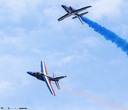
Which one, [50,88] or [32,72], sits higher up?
[32,72]

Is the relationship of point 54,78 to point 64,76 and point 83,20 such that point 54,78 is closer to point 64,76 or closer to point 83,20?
point 64,76

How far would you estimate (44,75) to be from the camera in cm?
19425

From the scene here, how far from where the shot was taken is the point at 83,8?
18850cm

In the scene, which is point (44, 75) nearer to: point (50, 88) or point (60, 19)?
point (50, 88)

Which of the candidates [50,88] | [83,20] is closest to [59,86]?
[50,88]

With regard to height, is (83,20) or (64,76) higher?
(83,20)

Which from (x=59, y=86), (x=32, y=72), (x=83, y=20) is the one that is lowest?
(x=59, y=86)

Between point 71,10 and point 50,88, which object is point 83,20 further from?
point 50,88

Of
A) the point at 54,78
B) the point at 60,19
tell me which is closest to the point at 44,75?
the point at 54,78

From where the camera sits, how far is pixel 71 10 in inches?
7589

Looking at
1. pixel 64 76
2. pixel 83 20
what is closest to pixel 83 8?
pixel 83 20

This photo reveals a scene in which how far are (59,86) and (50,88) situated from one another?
5448 millimetres

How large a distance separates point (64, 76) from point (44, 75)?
1292 centimetres

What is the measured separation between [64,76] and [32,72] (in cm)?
1958
